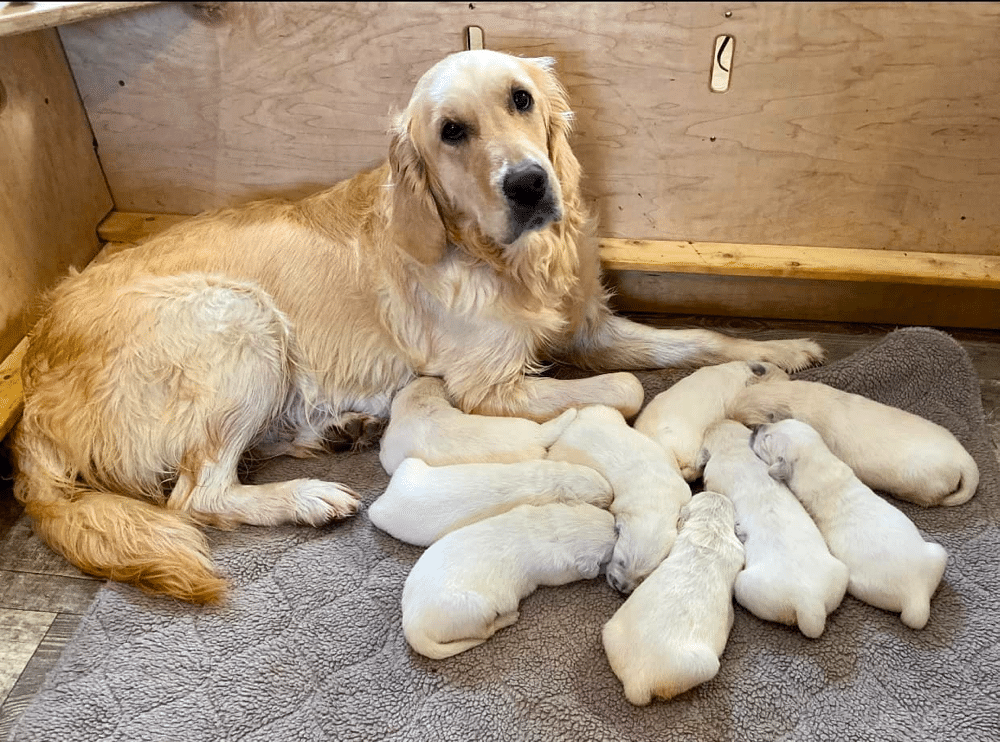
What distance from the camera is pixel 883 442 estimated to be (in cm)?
172

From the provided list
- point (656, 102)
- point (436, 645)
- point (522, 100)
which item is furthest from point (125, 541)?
point (656, 102)

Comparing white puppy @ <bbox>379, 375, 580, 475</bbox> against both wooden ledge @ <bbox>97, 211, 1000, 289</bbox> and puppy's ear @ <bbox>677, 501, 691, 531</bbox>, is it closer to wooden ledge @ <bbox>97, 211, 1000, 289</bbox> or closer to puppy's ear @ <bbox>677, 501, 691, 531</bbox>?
puppy's ear @ <bbox>677, 501, 691, 531</bbox>

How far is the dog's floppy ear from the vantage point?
174 cm

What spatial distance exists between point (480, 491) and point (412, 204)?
0.64 m

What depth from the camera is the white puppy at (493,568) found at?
4.88 ft

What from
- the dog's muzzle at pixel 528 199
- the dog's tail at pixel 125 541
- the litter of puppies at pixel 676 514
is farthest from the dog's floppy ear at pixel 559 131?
the dog's tail at pixel 125 541

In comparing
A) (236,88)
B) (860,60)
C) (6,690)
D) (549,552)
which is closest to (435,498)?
(549,552)

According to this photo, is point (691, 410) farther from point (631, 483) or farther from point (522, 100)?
point (522, 100)

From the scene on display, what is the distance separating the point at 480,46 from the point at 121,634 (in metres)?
1.59

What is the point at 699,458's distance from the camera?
5.82 ft

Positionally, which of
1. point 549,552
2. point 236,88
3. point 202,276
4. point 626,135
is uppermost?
point 236,88

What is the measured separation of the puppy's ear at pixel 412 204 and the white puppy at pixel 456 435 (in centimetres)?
37

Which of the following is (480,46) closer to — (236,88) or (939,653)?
(236,88)

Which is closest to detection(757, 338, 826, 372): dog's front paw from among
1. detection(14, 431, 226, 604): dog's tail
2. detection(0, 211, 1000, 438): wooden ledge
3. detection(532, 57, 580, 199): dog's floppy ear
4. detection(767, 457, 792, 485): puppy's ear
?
detection(0, 211, 1000, 438): wooden ledge
